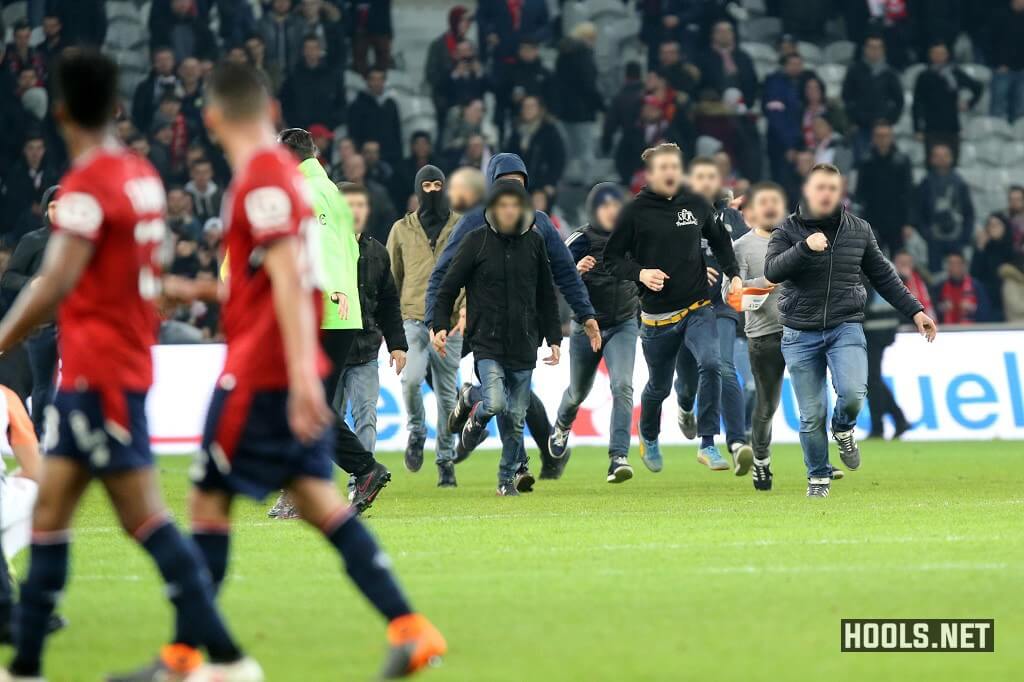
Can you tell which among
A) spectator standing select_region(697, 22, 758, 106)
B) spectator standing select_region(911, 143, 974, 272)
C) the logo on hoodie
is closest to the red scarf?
spectator standing select_region(911, 143, 974, 272)

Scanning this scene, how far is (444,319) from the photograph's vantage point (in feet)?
45.9

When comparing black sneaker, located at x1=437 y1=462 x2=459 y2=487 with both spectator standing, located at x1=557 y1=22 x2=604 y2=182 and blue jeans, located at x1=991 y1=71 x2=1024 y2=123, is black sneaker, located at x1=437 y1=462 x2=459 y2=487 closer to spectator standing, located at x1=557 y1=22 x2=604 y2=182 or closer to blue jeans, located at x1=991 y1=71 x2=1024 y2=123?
spectator standing, located at x1=557 y1=22 x2=604 y2=182

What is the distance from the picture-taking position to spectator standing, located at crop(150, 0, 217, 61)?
26344mm

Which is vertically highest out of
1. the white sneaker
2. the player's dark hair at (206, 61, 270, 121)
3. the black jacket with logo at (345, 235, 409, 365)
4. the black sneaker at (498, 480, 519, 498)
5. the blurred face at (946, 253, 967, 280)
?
the player's dark hair at (206, 61, 270, 121)

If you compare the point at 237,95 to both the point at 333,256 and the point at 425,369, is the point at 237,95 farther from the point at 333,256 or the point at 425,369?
the point at 425,369

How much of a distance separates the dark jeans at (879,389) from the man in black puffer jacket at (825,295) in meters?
7.41

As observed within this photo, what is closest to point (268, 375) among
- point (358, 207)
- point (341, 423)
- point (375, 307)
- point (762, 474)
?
point (341, 423)

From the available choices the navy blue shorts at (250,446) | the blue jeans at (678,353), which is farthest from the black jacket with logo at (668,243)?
the navy blue shorts at (250,446)

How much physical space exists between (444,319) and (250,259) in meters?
7.63

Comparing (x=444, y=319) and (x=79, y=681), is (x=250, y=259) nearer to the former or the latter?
(x=79, y=681)

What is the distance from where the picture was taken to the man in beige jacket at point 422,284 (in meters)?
16.1

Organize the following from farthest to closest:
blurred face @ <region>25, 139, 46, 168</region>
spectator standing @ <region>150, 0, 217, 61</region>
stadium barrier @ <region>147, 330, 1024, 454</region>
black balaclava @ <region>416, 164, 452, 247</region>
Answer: spectator standing @ <region>150, 0, 217, 61</region> < blurred face @ <region>25, 139, 46, 168</region> < stadium barrier @ <region>147, 330, 1024, 454</region> < black balaclava @ <region>416, 164, 452, 247</region>

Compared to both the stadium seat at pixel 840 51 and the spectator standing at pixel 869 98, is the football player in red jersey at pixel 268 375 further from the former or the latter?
the stadium seat at pixel 840 51

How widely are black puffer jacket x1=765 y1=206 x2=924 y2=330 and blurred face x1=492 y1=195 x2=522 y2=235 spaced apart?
73.2 inches
